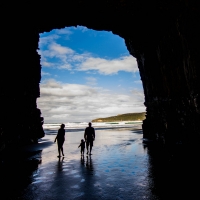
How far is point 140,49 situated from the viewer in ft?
67.7

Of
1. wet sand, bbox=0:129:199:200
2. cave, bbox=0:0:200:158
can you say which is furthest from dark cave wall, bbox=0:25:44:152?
wet sand, bbox=0:129:199:200

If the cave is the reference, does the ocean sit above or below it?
below

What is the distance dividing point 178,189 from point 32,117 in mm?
20332

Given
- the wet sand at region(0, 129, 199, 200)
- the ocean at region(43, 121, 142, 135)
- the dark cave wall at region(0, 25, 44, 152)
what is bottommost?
the ocean at region(43, 121, 142, 135)

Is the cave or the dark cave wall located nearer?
the cave

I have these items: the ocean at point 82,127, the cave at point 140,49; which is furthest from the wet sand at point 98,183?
the ocean at point 82,127

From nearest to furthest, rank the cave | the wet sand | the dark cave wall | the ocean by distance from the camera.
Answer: the wet sand → the cave → the dark cave wall → the ocean

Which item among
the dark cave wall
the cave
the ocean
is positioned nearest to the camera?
the cave

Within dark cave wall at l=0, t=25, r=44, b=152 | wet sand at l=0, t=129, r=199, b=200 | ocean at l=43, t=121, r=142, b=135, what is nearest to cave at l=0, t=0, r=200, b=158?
dark cave wall at l=0, t=25, r=44, b=152

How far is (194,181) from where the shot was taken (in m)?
A: 6.72

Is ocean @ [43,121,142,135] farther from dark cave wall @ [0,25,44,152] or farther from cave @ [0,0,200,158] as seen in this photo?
cave @ [0,0,200,158]

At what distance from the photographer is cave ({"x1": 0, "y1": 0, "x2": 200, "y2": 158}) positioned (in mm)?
10570

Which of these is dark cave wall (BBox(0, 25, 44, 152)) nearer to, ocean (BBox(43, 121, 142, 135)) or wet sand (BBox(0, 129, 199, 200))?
wet sand (BBox(0, 129, 199, 200))

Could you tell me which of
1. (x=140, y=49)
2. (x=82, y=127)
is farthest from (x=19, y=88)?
(x=82, y=127)
